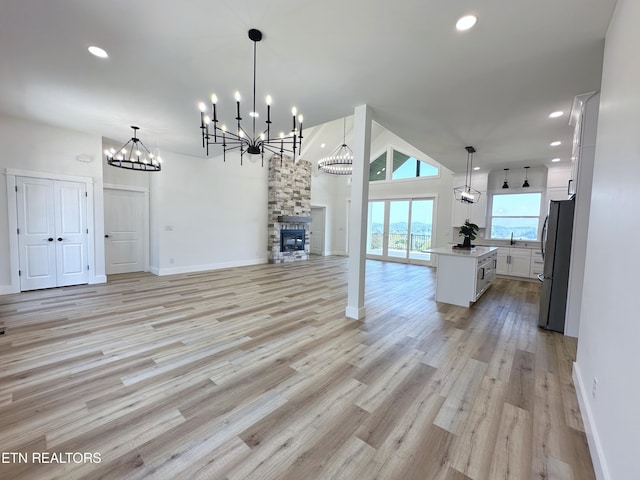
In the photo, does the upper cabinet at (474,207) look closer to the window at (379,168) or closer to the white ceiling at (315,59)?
the window at (379,168)

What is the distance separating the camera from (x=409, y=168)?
9.21 m

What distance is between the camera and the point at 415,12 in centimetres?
201

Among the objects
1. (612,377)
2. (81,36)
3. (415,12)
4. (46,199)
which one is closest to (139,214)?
(46,199)

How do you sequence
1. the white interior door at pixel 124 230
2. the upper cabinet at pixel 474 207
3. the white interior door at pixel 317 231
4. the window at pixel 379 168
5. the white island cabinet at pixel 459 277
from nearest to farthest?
1. the white island cabinet at pixel 459 277
2. the white interior door at pixel 124 230
3. the upper cabinet at pixel 474 207
4. the window at pixel 379 168
5. the white interior door at pixel 317 231

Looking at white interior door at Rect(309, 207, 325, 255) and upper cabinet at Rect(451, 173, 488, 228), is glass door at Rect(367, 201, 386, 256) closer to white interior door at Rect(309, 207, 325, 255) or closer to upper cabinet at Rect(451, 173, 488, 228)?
white interior door at Rect(309, 207, 325, 255)

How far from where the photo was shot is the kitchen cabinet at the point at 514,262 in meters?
6.62

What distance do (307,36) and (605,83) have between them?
246 centimetres

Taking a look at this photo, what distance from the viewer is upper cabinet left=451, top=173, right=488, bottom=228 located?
7367 mm

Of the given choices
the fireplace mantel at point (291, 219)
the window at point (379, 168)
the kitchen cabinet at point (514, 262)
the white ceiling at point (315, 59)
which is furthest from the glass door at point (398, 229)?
the white ceiling at point (315, 59)

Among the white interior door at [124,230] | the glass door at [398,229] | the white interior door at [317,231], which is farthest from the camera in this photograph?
the white interior door at [317,231]

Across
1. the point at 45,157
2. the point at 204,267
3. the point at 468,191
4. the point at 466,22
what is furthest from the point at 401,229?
the point at 45,157

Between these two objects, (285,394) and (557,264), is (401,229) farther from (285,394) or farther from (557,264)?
(285,394)

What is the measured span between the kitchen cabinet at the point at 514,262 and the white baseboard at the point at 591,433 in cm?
530

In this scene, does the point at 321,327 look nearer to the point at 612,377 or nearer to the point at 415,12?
the point at 612,377
